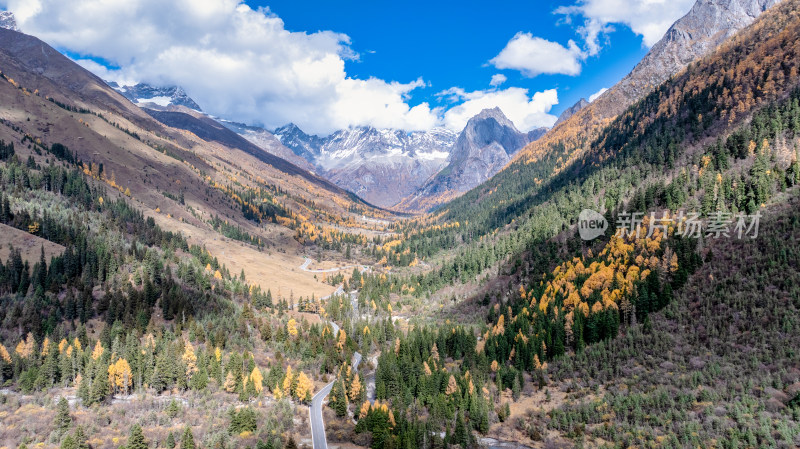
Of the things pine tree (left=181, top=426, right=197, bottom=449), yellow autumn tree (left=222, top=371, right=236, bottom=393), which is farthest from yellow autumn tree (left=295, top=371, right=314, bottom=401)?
pine tree (left=181, top=426, right=197, bottom=449)

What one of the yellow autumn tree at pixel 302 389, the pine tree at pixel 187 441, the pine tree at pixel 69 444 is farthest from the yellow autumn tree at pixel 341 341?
the pine tree at pixel 69 444

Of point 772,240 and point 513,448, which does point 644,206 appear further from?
point 513,448

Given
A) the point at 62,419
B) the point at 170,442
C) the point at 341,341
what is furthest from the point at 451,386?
the point at 62,419

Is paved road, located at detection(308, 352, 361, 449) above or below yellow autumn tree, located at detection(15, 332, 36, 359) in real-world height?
below

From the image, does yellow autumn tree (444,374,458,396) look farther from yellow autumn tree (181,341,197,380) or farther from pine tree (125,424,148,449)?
pine tree (125,424,148,449)

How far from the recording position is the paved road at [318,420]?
246 feet

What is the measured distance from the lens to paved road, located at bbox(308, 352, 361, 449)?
2951 inches

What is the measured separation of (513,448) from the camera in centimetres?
7512

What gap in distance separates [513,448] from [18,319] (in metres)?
116

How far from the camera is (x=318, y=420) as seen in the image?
84312 mm

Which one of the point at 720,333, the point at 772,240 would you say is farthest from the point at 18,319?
the point at 772,240

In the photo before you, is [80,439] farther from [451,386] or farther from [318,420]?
[451,386]

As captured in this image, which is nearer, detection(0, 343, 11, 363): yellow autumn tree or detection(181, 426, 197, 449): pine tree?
detection(181, 426, 197, 449): pine tree

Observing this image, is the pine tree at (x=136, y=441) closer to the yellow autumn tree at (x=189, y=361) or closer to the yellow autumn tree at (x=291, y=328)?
the yellow autumn tree at (x=189, y=361)
